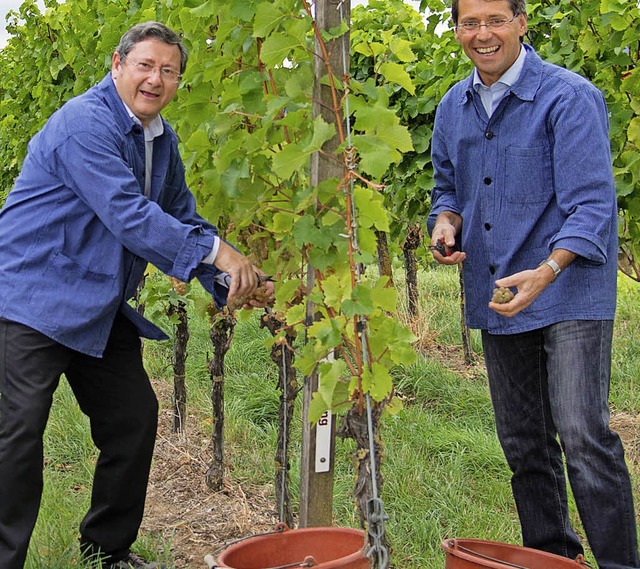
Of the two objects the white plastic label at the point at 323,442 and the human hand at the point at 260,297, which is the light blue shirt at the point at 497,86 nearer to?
the human hand at the point at 260,297

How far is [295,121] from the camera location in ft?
7.63

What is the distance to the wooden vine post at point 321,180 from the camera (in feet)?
7.39

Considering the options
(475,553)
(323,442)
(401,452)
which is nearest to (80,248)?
(323,442)

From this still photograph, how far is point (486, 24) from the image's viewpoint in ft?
8.23

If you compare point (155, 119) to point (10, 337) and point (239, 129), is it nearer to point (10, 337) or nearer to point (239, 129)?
point (239, 129)

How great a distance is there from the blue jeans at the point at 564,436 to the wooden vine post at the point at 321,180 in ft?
2.13

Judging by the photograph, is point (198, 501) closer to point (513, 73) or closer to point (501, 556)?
point (501, 556)

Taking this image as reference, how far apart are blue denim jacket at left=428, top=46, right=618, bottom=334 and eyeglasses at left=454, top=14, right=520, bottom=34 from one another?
0.56 feet

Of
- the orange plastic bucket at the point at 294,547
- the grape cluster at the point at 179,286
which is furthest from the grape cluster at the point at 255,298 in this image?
the grape cluster at the point at 179,286

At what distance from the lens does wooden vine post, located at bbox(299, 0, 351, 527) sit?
88.7 inches

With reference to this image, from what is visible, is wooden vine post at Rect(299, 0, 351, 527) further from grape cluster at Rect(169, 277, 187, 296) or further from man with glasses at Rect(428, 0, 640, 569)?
grape cluster at Rect(169, 277, 187, 296)

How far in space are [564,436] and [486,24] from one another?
1.22 m

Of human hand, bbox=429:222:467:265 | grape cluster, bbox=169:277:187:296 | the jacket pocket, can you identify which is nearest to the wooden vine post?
human hand, bbox=429:222:467:265

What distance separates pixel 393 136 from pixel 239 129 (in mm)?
693
